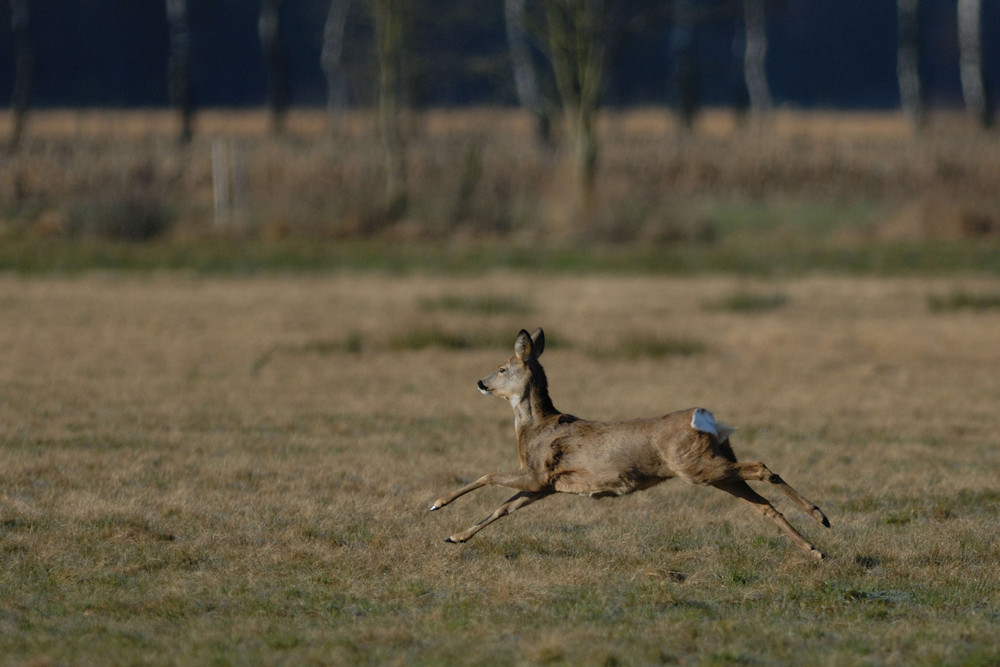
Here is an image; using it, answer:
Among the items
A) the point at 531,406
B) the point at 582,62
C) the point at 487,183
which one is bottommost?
the point at 531,406

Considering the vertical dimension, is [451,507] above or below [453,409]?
above

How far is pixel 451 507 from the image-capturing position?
29.3ft

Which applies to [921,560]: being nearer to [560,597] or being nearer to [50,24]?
[560,597]

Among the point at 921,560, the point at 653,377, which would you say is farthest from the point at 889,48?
the point at 921,560

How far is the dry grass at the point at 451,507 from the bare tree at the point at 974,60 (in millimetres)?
28325

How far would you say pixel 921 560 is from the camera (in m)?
7.52

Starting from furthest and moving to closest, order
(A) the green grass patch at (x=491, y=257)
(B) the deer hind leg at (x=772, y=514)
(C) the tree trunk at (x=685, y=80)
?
(C) the tree trunk at (x=685, y=80)
(A) the green grass patch at (x=491, y=257)
(B) the deer hind leg at (x=772, y=514)

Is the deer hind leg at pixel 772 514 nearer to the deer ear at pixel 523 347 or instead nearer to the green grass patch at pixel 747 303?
the deer ear at pixel 523 347

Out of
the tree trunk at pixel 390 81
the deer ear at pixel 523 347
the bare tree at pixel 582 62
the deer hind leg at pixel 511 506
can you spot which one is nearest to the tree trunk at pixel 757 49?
the bare tree at pixel 582 62

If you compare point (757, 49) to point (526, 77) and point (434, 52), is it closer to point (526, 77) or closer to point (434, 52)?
point (526, 77)

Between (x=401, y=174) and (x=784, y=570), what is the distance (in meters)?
25.8

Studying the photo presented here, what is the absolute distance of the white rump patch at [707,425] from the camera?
7031 mm

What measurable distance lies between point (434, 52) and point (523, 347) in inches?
1732

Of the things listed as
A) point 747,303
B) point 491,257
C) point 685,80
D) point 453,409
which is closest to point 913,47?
point 685,80
